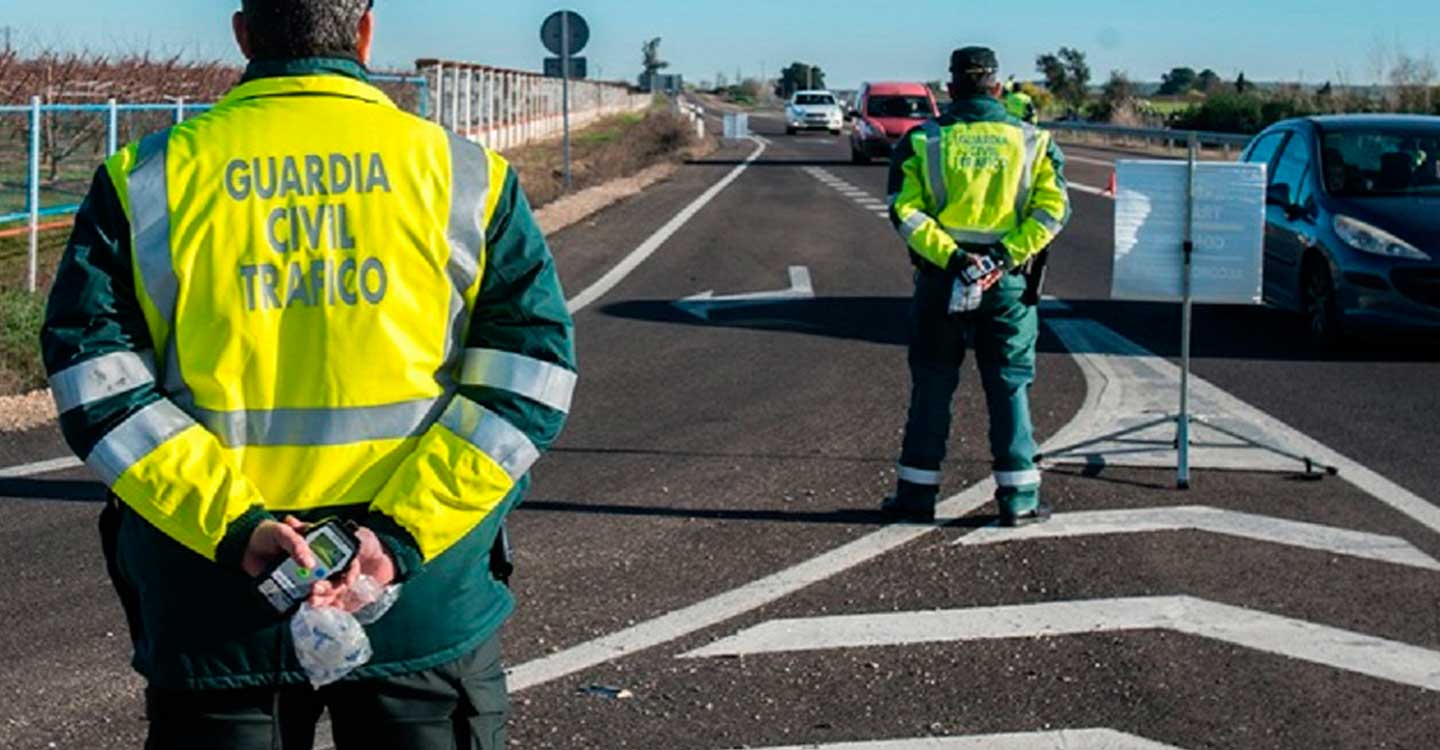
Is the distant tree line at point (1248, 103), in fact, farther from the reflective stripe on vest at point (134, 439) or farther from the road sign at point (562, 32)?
the reflective stripe on vest at point (134, 439)

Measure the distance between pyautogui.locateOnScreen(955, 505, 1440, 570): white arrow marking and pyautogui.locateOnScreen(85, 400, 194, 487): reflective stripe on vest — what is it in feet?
16.9

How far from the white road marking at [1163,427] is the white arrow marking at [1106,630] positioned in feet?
6.13

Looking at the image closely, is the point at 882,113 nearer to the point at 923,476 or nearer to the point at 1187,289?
the point at 1187,289

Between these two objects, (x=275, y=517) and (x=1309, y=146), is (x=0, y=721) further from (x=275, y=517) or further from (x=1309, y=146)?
(x=1309, y=146)

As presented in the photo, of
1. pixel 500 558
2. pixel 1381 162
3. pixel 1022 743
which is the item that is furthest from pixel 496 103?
pixel 500 558

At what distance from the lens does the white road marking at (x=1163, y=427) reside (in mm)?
9312

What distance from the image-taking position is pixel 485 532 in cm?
331

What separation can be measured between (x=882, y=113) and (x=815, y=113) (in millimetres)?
25955

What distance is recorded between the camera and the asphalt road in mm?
5801

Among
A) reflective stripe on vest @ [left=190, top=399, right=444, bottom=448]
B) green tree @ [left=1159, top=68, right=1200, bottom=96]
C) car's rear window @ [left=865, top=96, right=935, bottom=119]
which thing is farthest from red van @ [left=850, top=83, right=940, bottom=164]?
green tree @ [left=1159, top=68, right=1200, bottom=96]

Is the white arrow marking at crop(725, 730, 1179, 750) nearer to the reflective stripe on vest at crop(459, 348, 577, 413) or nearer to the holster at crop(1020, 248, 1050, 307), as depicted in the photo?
the reflective stripe on vest at crop(459, 348, 577, 413)

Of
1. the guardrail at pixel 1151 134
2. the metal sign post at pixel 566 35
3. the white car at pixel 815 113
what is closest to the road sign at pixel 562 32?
the metal sign post at pixel 566 35

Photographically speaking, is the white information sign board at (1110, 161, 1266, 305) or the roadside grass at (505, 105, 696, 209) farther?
the roadside grass at (505, 105, 696, 209)

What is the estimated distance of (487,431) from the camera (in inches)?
125
